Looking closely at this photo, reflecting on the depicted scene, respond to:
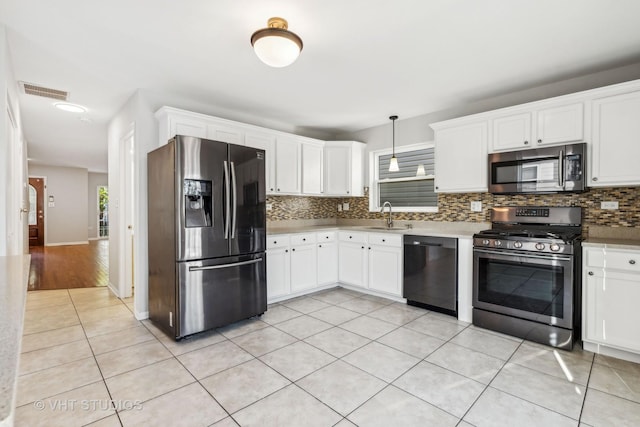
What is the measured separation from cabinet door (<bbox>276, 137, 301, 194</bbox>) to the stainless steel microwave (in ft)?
7.86

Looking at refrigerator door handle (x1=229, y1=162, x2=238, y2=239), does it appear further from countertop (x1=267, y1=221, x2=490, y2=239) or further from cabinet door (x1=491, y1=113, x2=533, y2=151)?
cabinet door (x1=491, y1=113, x2=533, y2=151)

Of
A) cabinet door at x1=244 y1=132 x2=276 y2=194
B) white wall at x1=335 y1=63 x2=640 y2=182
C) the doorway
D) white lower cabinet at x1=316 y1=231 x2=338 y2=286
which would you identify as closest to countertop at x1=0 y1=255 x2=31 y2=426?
cabinet door at x1=244 y1=132 x2=276 y2=194

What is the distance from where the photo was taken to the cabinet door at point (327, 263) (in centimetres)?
427

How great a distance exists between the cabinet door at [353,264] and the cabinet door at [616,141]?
245 cm

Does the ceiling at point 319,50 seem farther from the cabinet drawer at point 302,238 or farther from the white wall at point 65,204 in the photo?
the white wall at point 65,204

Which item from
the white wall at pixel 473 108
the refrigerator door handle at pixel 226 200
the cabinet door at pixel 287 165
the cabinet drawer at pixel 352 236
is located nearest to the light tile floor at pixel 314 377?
the refrigerator door handle at pixel 226 200

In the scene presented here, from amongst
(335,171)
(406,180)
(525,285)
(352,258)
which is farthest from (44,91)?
(525,285)

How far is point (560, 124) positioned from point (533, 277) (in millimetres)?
1428

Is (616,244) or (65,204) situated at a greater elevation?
(65,204)

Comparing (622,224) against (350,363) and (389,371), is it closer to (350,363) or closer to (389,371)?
(389,371)

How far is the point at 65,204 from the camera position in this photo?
9.60 m

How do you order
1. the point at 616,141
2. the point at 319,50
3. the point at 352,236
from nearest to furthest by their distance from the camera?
the point at 319,50 < the point at 616,141 < the point at 352,236

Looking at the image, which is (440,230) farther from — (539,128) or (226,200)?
(226,200)

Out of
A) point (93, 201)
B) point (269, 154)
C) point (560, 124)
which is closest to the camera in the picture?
point (560, 124)
